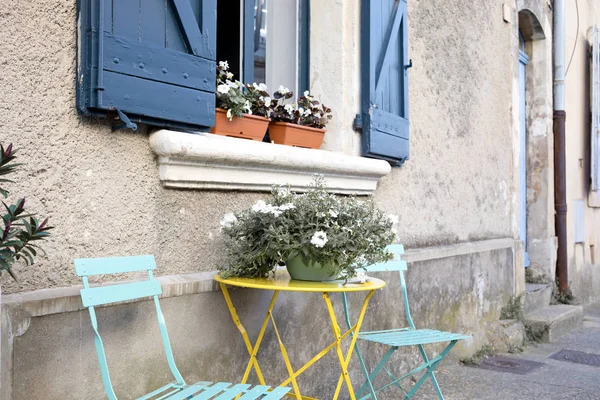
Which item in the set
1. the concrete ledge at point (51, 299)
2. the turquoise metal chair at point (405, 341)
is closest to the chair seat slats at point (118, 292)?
the concrete ledge at point (51, 299)

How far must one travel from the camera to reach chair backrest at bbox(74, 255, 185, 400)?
2.17 meters

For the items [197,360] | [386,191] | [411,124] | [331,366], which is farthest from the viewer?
[411,124]

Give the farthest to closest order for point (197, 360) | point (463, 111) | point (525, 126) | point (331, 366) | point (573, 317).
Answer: point (525, 126)
point (573, 317)
point (463, 111)
point (331, 366)
point (197, 360)

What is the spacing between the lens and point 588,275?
29.1 feet

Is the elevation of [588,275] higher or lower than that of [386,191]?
lower

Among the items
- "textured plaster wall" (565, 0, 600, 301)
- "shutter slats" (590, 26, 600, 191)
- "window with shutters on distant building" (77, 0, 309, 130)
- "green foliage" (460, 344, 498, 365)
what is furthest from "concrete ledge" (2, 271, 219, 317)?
"shutter slats" (590, 26, 600, 191)

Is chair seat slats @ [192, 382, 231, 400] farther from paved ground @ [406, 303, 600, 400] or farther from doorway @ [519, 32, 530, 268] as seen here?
doorway @ [519, 32, 530, 268]

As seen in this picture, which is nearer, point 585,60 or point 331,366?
point 331,366

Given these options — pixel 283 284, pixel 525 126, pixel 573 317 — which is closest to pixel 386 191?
pixel 283 284

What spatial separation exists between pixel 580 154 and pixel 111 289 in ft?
25.4

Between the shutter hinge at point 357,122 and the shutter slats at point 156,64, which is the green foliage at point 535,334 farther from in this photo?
the shutter slats at point 156,64

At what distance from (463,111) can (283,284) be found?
11.0ft

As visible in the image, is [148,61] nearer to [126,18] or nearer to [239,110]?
[126,18]

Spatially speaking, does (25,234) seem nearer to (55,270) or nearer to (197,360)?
(55,270)
